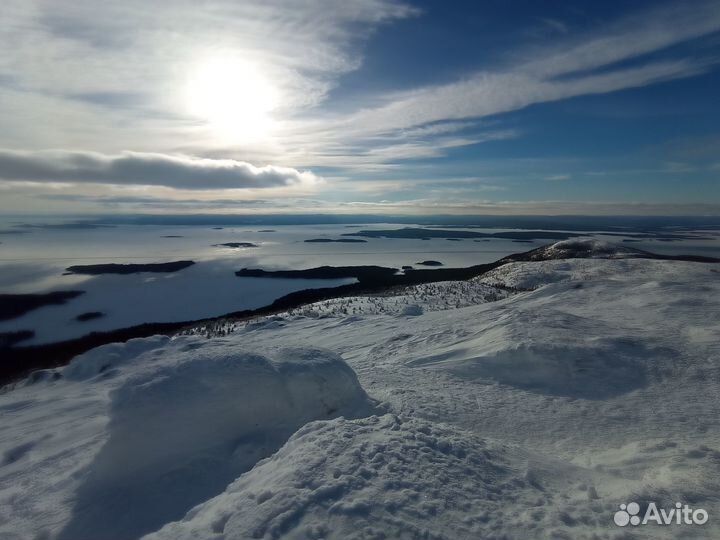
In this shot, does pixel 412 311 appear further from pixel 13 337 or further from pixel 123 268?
pixel 123 268

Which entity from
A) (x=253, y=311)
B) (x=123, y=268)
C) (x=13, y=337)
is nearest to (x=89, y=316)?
(x=13, y=337)

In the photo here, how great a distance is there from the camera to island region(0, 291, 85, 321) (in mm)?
38438

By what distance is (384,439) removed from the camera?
21.0 feet

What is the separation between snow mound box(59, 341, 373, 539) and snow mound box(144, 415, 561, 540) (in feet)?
3.89

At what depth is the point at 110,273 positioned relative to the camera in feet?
192

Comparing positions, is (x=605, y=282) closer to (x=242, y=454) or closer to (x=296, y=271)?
(x=242, y=454)

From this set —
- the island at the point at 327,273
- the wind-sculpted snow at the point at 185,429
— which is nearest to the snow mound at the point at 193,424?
the wind-sculpted snow at the point at 185,429

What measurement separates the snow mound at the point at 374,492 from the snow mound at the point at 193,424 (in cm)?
119

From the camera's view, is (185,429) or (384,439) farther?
(185,429)

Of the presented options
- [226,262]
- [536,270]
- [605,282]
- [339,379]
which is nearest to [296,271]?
[226,262]

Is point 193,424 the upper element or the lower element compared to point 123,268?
upper

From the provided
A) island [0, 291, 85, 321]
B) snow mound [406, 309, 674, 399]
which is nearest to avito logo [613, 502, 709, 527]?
snow mound [406, 309, 674, 399]

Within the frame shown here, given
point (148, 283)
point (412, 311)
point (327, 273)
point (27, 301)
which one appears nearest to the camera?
point (412, 311)

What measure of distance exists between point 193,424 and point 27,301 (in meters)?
47.6
